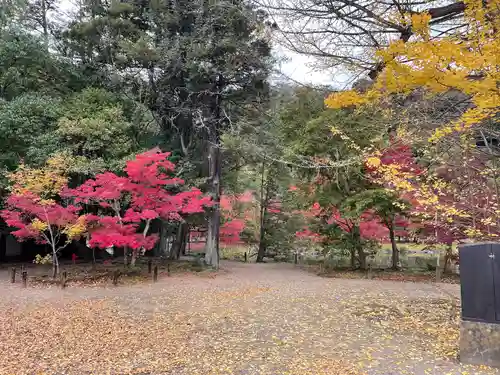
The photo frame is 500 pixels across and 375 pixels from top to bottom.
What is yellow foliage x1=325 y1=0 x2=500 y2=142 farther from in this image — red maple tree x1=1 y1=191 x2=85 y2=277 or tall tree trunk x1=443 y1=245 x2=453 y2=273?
tall tree trunk x1=443 y1=245 x2=453 y2=273

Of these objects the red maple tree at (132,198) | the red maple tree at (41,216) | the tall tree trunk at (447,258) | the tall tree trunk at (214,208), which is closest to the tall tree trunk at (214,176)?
the tall tree trunk at (214,208)

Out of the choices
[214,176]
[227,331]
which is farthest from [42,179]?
[227,331]

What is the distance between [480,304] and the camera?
4.25 metres

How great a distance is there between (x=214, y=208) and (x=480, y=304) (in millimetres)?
11402

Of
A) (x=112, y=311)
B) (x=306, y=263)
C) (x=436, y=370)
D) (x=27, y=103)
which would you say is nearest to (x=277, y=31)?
(x=436, y=370)

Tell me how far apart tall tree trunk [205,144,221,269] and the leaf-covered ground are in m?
5.13

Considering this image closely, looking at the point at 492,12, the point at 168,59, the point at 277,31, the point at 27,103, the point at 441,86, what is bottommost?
the point at 441,86

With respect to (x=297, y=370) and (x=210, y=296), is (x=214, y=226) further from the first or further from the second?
(x=297, y=370)

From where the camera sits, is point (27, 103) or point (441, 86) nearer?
point (441, 86)

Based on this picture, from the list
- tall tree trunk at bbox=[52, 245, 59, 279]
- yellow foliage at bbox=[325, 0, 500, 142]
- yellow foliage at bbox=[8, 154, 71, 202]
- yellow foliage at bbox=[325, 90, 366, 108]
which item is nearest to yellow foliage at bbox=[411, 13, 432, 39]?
yellow foliage at bbox=[325, 0, 500, 142]

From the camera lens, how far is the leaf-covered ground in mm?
4406

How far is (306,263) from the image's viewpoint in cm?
1958

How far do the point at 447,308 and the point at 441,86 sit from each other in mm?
6288

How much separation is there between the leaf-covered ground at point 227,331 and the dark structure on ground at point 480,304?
21cm
